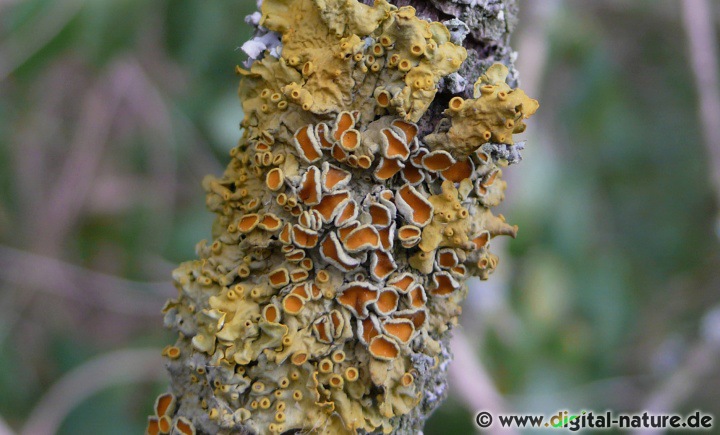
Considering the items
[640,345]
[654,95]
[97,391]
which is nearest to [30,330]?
[97,391]

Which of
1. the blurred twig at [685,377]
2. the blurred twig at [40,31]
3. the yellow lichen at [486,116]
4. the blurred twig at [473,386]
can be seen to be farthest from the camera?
the blurred twig at [685,377]

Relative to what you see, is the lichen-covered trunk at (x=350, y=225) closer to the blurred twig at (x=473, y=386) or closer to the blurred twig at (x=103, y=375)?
the blurred twig at (x=473, y=386)

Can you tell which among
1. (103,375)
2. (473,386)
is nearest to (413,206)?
(473,386)

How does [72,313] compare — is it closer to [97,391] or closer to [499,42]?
[97,391]

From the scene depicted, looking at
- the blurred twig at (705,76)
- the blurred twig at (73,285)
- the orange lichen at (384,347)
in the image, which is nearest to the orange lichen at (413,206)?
the orange lichen at (384,347)

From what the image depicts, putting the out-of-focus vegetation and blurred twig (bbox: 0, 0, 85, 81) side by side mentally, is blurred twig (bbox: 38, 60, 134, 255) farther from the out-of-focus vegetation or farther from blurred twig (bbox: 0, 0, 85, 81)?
Result: blurred twig (bbox: 0, 0, 85, 81)
